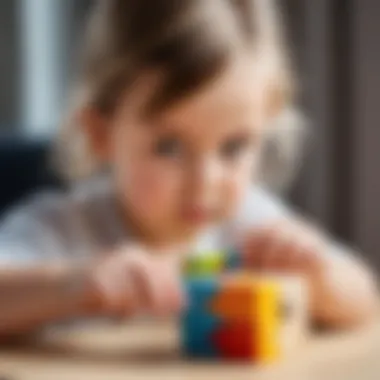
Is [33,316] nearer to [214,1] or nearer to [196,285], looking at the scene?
[196,285]

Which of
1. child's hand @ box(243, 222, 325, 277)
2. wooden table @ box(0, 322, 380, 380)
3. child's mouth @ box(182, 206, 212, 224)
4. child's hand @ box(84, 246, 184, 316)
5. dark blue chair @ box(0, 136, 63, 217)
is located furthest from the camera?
dark blue chair @ box(0, 136, 63, 217)

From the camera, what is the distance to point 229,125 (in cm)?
87

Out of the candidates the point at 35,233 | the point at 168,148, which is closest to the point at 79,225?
the point at 35,233

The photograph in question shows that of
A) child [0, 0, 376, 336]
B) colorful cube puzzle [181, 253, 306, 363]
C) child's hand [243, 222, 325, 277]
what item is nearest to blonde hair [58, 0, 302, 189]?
child [0, 0, 376, 336]

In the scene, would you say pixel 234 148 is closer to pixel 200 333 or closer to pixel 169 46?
pixel 169 46

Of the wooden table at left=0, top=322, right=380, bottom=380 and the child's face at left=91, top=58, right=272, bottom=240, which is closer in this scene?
the wooden table at left=0, top=322, right=380, bottom=380

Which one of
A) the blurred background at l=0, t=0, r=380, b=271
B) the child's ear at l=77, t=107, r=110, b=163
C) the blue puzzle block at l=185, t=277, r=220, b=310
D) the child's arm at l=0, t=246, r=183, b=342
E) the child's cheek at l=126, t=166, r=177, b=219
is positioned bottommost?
the blue puzzle block at l=185, t=277, r=220, b=310

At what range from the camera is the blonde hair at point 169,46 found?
0.87 metres

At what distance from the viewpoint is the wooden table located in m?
0.59

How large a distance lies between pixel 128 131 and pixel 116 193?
0.14 m

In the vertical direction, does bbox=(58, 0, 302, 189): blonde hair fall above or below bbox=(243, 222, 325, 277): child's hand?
above

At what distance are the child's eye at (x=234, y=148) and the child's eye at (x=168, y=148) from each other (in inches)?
1.5

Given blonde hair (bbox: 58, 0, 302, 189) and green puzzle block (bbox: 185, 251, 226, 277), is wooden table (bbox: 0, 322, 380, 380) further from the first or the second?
blonde hair (bbox: 58, 0, 302, 189)

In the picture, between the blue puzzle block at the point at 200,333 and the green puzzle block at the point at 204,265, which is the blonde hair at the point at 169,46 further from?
the blue puzzle block at the point at 200,333
